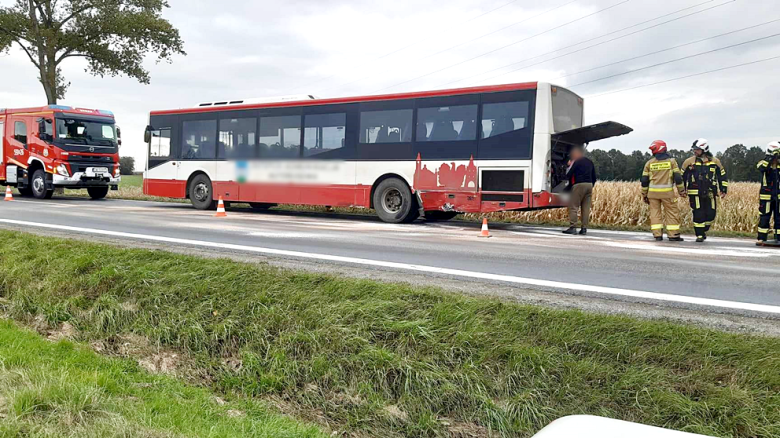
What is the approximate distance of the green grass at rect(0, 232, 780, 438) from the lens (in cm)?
346

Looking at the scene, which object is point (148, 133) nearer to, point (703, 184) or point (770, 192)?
point (703, 184)

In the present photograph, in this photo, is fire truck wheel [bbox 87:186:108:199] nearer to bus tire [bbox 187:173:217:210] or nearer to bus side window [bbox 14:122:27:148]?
bus side window [bbox 14:122:27:148]

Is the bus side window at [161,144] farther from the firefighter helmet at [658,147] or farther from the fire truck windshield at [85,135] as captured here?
the firefighter helmet at [658,147]

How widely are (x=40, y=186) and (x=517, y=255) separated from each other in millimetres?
18402

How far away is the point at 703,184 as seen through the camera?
11.4 meters

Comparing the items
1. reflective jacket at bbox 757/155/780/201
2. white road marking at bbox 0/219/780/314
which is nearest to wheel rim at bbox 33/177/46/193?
white road marking at bbox 0/219/780/314

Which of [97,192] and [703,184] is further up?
[703,184]

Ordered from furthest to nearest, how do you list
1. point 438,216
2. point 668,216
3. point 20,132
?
point 20,132, point 438,216, point 668,216

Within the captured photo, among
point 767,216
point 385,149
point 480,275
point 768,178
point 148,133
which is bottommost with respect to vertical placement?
point 480,275

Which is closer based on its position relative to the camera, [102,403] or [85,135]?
[102,403]

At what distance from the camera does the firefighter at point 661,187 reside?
11.0 meters

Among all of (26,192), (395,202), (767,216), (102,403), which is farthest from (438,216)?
(26,192)

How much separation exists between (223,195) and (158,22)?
45.4 feet

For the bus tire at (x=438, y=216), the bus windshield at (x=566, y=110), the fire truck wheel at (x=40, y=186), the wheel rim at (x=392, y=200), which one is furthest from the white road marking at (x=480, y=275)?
the fire truck wheel at (x=40, y=186)
